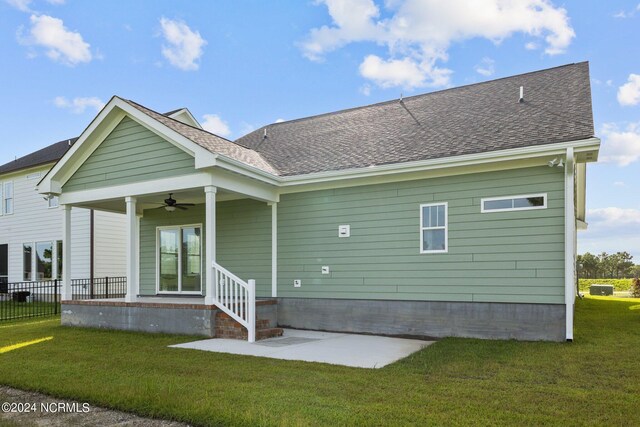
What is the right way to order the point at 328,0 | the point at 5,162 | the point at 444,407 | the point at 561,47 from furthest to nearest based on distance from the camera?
the point at 5,162
the point at 561,47
the point at 328,0
the point at 444,407

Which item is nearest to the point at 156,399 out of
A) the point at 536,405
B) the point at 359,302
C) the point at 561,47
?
the point at 536,405

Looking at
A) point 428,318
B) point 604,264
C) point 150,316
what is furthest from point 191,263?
point 604,264

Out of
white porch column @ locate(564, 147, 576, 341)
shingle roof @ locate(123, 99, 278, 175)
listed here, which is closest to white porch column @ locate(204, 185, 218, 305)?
shingle roof @ locate(123, 99, 278, 175)

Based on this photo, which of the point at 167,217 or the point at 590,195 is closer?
the point at 167,217

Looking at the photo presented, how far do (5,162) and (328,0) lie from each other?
1942cm

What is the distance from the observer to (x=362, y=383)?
208 inches

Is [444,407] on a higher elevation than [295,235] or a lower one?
lower

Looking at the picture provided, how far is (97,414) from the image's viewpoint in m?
4.51

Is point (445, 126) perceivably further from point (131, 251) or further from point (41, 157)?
point (41, 157)

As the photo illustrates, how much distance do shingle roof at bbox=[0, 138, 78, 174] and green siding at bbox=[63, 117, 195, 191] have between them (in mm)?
9046

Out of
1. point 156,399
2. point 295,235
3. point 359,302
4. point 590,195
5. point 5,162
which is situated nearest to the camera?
point 156,399

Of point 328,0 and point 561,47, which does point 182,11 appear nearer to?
point 328,0

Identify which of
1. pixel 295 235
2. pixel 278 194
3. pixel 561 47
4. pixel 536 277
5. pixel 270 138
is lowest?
pixel 536 277

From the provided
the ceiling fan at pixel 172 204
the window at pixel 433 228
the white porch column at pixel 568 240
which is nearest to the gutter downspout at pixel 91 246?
the ceiling fan at pixel 172 204
